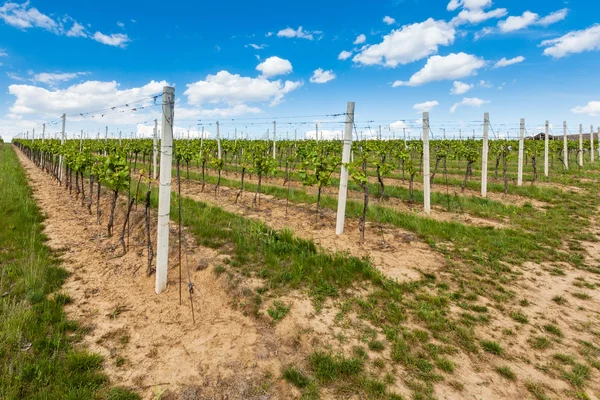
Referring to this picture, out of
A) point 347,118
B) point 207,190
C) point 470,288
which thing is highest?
point 347,118

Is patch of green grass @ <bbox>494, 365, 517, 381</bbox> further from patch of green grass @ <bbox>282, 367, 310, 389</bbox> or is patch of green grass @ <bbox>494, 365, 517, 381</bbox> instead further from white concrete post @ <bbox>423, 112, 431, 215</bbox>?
white concrete post @ <bbox>423, 112, 431, 215</bbox>

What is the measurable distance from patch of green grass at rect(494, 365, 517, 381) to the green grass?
14.0ft

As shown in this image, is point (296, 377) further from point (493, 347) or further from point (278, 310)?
point (493, 347)

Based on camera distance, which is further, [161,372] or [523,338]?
[523,338]

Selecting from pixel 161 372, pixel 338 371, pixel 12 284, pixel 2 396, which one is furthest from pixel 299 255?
pixel 12 284

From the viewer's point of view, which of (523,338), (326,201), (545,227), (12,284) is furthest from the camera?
(326,201)

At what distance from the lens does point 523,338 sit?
13.8 ft

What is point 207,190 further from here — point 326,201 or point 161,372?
point 161,372

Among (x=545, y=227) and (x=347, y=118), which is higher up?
(x=347, y=118)

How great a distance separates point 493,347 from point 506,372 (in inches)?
→ 16.4

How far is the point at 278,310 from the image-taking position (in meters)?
4.69

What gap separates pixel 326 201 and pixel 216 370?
28.1 feet

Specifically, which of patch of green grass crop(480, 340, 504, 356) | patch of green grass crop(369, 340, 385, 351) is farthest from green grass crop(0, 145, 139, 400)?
patch of green grass crop(480, 340, 504, 356)

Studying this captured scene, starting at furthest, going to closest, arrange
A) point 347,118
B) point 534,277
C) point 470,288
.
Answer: point 347,118, point 534,277, point 470,288
